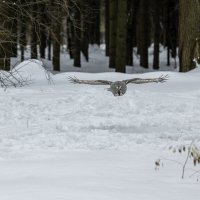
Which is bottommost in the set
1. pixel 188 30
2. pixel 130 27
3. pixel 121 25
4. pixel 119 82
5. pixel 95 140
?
pixel 95 140

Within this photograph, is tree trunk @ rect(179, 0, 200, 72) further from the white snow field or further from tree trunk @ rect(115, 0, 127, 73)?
tree trunk @ rect(115, 0, 127, 73)

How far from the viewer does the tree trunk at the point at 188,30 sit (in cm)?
1328

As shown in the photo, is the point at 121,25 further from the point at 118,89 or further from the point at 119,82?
the point at 118,89

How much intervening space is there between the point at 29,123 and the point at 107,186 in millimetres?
3775

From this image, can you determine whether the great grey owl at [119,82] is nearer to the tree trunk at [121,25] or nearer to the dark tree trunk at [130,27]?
the tree trunk at [121,25]

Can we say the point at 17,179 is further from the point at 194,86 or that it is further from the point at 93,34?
the point at 93,34

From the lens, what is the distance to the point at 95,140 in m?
6.11

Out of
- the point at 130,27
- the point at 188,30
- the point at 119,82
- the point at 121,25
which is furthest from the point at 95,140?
the point at 130,27

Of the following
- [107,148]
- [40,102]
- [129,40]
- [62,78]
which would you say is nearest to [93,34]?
[129,40]

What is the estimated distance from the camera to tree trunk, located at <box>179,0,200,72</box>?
43.6 feet

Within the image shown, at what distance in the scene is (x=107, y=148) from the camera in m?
5.72

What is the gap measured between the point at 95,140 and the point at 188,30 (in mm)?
8104

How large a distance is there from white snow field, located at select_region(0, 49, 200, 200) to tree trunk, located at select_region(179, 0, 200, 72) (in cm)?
173

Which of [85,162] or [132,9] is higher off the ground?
[132,9]
